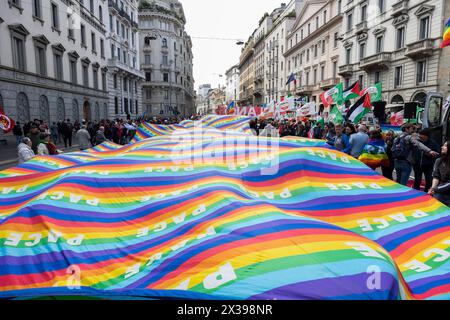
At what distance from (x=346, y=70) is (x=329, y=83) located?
4.08m

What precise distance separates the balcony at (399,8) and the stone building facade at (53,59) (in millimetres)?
30763

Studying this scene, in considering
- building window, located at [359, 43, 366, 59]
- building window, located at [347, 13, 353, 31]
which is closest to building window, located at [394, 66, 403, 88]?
building window, located at [359, 43, 366, 59]

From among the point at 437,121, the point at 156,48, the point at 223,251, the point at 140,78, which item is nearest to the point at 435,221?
the point at 223,251

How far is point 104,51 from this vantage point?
3841cm

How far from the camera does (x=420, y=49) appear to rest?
85.8ft

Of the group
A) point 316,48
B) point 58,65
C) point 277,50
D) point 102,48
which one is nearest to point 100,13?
point 102,48

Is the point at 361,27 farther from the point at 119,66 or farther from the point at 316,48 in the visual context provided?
the point at 119,66

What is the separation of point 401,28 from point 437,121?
77.6ft

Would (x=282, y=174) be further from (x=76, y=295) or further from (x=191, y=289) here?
(x=76, y=295)

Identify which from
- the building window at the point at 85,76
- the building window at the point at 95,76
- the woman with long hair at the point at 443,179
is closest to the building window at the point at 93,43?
the building window at the point at 95,76

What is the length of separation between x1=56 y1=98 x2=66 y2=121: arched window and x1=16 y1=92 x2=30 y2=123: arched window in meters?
4.32

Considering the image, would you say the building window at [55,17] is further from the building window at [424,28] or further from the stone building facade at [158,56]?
the stone building facade at [158,56]

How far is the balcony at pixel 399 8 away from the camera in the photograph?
2855 centimetres
